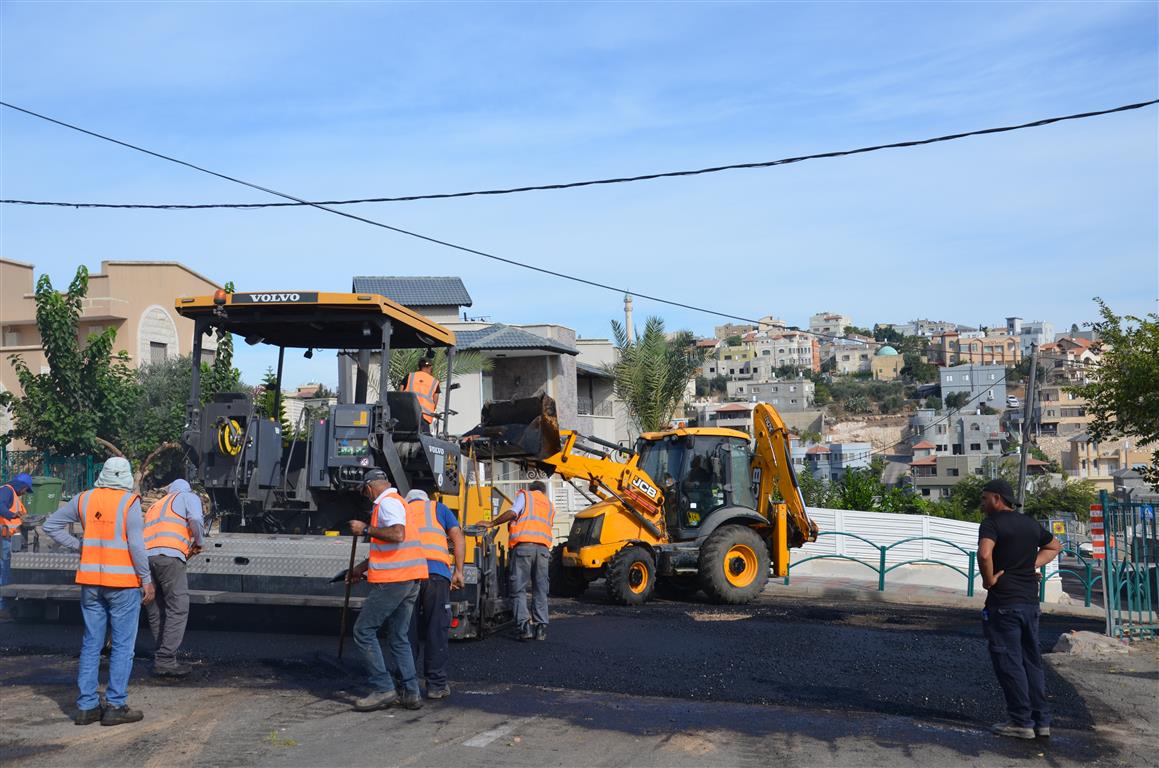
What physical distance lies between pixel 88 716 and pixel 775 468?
10921 mm

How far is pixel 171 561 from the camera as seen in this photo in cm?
884

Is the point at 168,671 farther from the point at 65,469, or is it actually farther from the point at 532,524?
the point at 65,469

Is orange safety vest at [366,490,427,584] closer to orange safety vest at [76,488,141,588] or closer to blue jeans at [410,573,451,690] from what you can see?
blue jeans at [410,573,451,690]

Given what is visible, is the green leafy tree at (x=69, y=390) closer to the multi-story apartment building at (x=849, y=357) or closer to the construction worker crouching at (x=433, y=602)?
the construction worker crouching at (x=433, y=602)

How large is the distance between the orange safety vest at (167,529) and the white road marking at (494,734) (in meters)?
3.10

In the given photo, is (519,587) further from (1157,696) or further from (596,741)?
(1157,696)

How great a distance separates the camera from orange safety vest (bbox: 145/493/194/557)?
884 centimetres

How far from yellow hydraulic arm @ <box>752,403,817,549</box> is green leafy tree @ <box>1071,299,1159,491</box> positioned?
30.8 ft

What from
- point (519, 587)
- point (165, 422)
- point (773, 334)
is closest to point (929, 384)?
point (773, 334)

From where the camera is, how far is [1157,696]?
8.71m

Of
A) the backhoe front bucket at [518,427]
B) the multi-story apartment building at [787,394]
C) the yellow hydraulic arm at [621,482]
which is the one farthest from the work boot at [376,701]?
the multi-story apartment building at [787,394]

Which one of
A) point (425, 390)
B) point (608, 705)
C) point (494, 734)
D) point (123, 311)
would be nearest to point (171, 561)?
point (425, 390)

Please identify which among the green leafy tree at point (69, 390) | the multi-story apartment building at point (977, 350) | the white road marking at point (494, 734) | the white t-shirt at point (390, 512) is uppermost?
the multi-story apartment building at point (977, 350)

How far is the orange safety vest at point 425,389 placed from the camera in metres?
11.0
